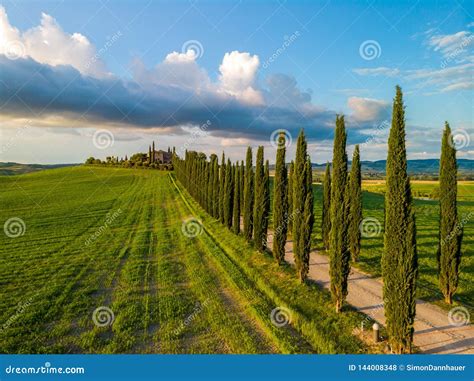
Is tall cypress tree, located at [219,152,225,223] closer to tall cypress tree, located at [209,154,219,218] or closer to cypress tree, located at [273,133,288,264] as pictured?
tall cypress tree, located at [209,154,219,218]

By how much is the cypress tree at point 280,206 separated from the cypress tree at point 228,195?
9.49 m

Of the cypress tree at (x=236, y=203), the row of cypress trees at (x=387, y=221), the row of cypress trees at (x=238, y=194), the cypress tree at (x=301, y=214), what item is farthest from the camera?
the cypress tree at (x=236, y=203)

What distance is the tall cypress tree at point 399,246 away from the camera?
8.87m

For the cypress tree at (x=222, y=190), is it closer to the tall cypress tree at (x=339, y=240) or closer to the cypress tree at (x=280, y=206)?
the cypress tree at (x=280, y=206)

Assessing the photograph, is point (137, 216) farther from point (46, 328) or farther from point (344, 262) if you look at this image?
point (344, 262)

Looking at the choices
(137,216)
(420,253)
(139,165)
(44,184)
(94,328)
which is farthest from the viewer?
(139,165)

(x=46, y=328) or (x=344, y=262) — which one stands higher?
(x=344, y=262)

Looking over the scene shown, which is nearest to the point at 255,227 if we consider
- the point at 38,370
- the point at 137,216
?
the point at 38,370

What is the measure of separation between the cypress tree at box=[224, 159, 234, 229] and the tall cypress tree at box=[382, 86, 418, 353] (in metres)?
18.6

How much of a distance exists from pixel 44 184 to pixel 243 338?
67.7 m

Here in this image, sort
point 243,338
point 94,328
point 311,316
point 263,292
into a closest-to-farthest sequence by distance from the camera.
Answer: point 243,338 < point 94,328 < point 311,316 < point 263,292

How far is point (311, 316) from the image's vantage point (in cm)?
1105

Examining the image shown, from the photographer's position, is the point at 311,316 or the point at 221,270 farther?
the point at 221,270

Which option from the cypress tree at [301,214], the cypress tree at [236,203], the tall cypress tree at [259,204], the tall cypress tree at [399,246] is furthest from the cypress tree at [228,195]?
the tall cypress tree at [399,246]
